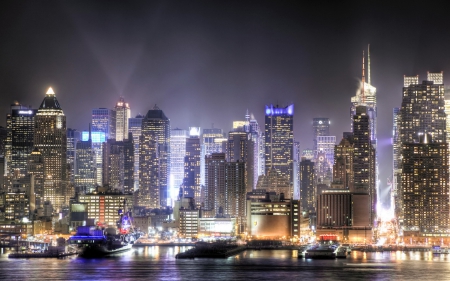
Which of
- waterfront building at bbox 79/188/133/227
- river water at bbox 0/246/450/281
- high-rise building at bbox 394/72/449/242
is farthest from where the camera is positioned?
waterfront building at bbox 79/188/133/227

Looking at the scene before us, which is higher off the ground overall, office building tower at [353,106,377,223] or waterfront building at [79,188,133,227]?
office building tower at [353,106,377,223]

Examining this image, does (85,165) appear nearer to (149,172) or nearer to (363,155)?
(149,172)

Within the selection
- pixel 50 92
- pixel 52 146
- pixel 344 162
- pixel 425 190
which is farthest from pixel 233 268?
pixel 50 92

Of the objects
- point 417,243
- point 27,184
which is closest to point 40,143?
point 27,184

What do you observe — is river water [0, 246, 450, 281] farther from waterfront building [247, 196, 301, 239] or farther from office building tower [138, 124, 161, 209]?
office building tower [138, 124, 161, 209]

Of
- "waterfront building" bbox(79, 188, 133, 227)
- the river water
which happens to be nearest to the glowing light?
"waterfront building" bbox(79, 188, 133, 227)

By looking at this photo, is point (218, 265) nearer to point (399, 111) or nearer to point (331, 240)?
point (331, 240)

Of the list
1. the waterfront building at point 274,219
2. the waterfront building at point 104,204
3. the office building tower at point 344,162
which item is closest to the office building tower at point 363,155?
the office building tower at point 344,162
